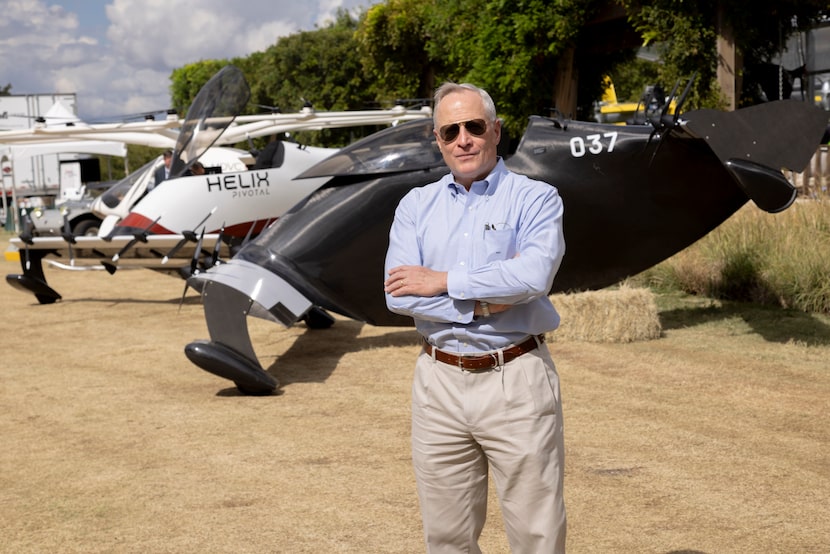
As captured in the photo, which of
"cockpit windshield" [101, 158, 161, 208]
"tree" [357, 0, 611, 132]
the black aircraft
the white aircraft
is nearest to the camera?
the black aircraft

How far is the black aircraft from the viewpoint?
25.6 feet

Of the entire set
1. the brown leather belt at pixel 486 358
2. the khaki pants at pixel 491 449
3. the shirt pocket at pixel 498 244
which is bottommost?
the khaki pants at pixel 491 449

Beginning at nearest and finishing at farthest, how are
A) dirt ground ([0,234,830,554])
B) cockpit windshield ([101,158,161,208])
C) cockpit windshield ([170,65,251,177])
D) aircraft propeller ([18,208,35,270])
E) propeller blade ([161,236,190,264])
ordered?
dirt ground ([0,234,830,554]) < propeller blade ([161,236,190,264]) < cockpit windshield ([170,65,251,177]) < aircraft propeller ([18,208,35,270]) < cockpit windshield ([101,158,161,208])

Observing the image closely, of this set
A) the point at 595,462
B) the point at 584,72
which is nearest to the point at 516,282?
the point at 595,462

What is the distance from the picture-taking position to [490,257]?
3.13 meters

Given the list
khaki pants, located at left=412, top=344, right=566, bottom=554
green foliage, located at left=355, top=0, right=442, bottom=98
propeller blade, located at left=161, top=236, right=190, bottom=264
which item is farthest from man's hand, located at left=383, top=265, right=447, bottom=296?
green foliage, located at left=355, top=0, right=442, bottom=98

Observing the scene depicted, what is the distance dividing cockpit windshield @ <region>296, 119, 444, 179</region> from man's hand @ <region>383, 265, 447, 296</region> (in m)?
5.14

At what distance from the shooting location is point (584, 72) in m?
20.8

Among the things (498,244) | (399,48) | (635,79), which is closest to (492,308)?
(498,244)

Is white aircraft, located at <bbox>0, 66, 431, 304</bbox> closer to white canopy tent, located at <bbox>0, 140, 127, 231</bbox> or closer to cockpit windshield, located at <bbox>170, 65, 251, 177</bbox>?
cockpit windshield, located at <bbox>170, 65, 251, 177</bbox>

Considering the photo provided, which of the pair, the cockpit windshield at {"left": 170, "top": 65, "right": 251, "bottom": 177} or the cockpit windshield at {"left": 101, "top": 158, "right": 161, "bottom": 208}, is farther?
the cockpit windshield at {"left": 101, "top": 158, "right": 161, "bottom": 208}

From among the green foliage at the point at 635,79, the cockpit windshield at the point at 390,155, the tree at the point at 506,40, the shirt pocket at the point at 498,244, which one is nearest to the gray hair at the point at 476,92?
the shirt pocket at the point at 498,244

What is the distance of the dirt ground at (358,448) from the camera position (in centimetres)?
466

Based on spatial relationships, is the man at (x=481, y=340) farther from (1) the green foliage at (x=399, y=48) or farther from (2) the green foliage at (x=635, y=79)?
(2) the green foliage at (x=635, y=79)
